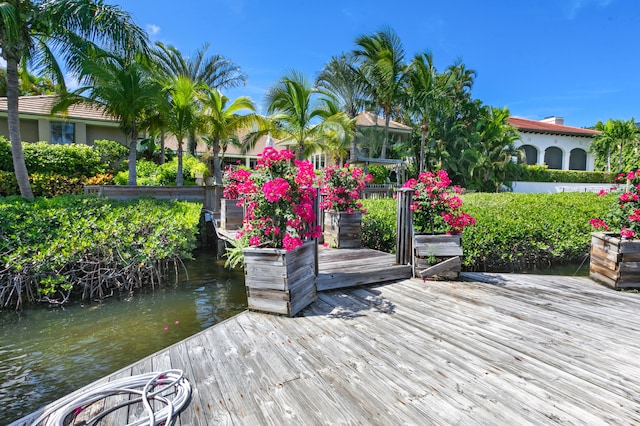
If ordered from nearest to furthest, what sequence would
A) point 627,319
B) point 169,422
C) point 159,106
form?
point 169,422, point 627,319, point 159,106

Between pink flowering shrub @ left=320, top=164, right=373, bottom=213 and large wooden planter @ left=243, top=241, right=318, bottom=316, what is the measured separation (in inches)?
111

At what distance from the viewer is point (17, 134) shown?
8828 mm

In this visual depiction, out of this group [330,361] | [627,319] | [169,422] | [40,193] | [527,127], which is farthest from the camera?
[527,127]

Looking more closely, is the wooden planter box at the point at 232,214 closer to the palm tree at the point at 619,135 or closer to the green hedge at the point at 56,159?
the green hedge at the point at 56,159

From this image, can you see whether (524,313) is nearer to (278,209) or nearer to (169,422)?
(278,209)

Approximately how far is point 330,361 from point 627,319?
322 centimetres

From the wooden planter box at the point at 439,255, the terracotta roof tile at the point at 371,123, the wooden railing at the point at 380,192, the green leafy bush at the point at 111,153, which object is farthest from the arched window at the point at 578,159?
the green leafy bush at the point at 111,153

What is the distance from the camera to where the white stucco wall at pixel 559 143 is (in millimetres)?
26953

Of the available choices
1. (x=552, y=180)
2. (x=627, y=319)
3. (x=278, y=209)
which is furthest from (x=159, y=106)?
(x=552, y=180)

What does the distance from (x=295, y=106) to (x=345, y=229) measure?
849 centimetres

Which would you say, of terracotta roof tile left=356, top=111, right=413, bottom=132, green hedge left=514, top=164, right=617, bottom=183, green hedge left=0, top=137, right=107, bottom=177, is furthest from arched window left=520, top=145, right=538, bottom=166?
green hedge left=0, top=137, right=107, bottom=177

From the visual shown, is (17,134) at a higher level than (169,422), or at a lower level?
higher

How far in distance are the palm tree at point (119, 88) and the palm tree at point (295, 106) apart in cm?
434

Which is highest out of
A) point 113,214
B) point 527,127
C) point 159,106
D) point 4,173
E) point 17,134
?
point 527,127
